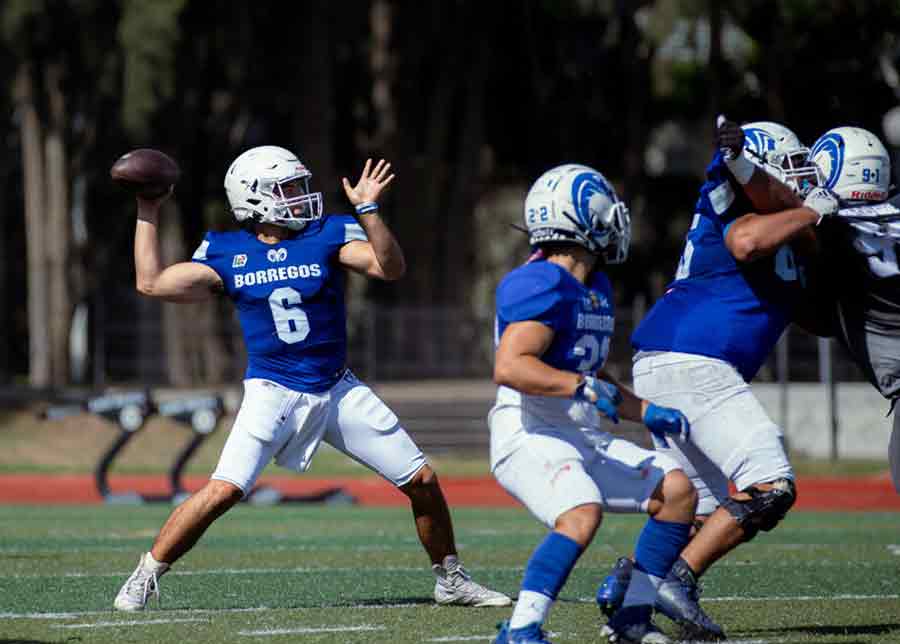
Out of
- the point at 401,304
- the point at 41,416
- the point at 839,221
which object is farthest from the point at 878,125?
the point at 839,221

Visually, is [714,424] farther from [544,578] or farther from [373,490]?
[373,490]

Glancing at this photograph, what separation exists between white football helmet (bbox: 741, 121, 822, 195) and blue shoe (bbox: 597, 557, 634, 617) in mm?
1703

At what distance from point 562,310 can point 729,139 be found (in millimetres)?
1026

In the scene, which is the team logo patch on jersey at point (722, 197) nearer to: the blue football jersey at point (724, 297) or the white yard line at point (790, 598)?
the blue football jersey at point (724, 297)

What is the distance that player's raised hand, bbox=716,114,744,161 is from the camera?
6719 millimetres

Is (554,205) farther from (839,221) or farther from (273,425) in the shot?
(273,425)

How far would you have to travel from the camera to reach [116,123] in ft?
102

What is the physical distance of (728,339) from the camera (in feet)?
23.3

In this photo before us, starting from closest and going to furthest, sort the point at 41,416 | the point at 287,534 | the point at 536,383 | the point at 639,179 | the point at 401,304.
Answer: the point at 536,383, the point at 287,534, the point at 41,416, the point at 639,179, the point at 401,304

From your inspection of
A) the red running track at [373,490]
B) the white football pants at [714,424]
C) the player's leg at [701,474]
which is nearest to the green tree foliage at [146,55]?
the red running track at [373,490]

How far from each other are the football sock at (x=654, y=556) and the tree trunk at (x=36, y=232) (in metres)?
23.5

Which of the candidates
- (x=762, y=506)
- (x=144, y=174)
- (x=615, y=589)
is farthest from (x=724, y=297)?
(x=144, y=174)

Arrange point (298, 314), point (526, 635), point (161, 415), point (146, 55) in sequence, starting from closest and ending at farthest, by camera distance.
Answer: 1. point (526, 635)
2. point (298, 314)
3. point (161, 415)
4. point (146, 55)

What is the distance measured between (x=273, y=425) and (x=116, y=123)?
2423 centimetres
